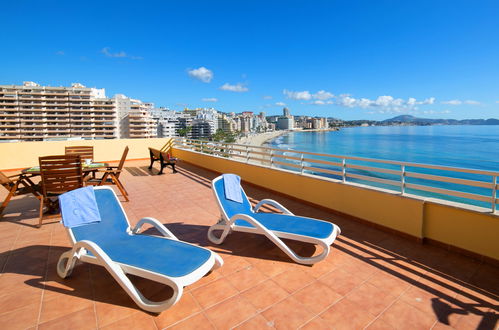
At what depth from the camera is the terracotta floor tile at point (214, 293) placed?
2211mm

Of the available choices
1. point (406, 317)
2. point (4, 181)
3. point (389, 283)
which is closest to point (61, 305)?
point (406, 317)

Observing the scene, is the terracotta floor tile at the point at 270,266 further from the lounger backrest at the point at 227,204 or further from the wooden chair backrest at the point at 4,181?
the wooden chair backrest at the point at 4,181

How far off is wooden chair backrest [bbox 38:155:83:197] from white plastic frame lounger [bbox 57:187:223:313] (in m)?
1.52

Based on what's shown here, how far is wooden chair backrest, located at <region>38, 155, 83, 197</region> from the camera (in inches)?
158

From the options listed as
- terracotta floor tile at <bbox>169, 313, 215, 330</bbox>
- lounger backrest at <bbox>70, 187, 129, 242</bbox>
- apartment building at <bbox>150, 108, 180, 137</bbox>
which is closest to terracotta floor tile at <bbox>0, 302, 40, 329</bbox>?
lounger backrest at <bbox>70, 187, 129, 242</bbox>

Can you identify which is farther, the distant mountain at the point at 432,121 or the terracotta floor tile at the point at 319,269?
the distant mountain at the point at 432,121

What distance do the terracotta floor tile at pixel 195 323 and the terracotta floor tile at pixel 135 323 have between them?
18 centimetres

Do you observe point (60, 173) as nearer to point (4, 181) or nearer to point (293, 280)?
point (4, 181)

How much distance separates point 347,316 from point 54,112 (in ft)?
270

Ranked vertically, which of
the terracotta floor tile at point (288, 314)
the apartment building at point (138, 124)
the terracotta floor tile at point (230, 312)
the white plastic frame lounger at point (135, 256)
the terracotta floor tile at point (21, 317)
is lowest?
the terracotta floor tile at point (21, 317)

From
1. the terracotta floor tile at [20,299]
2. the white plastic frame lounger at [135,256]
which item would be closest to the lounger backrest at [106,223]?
the white plastic frame lounger at [135,256]

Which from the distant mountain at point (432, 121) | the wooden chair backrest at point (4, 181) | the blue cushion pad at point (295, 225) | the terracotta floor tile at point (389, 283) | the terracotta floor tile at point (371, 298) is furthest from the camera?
the distant mountain at point (432, 121)

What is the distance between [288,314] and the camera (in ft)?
6.73

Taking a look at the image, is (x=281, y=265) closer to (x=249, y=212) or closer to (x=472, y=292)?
(x=249, y=212)
